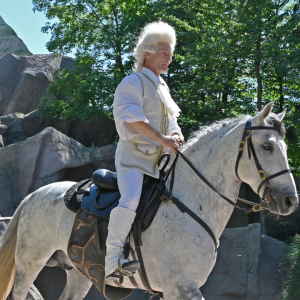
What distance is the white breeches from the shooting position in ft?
10.2

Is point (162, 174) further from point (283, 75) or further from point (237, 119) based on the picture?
point (283, 75)

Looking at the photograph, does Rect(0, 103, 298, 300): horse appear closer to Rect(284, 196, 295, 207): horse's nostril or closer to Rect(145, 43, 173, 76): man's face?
Rect(284, 196, 295, 207): horse's nostril

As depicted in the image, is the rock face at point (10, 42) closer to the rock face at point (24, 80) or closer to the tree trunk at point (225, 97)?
the rock face at point (24, 80)

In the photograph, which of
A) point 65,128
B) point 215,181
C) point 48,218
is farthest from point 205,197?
point 65,128

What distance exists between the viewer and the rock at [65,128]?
14.5 meters

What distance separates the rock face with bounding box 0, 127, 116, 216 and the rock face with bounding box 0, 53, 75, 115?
7355mm

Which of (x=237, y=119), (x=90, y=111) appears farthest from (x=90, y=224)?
(x=90, y=111)

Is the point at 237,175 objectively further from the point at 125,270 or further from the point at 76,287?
the point at 76,287

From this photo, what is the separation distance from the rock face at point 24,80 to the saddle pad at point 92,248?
14.4 meters

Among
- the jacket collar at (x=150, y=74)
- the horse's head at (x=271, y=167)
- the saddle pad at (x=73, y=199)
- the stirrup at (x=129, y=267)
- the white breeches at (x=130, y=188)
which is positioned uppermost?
the jacket collar at (x=150, y=74)

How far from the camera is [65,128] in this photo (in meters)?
15.2

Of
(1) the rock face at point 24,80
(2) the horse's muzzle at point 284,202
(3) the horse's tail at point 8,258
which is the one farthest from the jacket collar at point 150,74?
(1) the rock face at point 24,80

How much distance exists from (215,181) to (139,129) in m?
0.71

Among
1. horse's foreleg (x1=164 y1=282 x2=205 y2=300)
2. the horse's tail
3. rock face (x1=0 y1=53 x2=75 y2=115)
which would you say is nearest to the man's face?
horse's foreleg (x1=164 y1=282 x2=205 y2=300)
